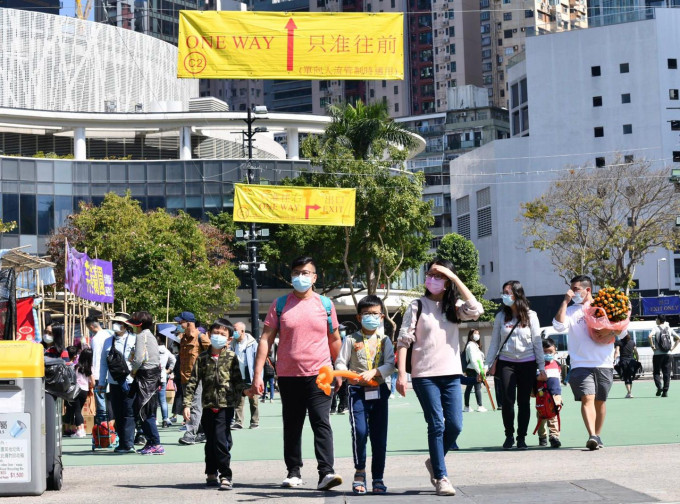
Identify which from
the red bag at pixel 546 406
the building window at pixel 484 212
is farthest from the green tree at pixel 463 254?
the red bag at pixel 546 406

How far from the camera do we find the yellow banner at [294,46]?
18625 millimetres

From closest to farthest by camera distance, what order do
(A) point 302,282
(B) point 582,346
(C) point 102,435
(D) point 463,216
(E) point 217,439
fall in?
(A) point 302,282 → (E) point 217,439 → (B) point 582,346 → (C) point 102,435 → (D) point 463,216

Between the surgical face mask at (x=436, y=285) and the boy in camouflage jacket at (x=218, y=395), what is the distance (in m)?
2.45

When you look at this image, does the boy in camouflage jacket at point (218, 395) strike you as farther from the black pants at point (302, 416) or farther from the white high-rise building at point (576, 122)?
the white high-rise building at point (576, 122)

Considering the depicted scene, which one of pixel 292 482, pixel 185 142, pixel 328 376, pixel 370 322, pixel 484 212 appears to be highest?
pixel 185 142

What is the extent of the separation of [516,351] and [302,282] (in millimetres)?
3849

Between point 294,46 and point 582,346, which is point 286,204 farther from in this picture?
point 582,346

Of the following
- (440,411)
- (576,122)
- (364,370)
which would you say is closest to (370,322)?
(364,370)

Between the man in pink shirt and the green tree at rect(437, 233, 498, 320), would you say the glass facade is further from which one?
the man in pink shirt

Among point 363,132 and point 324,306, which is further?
point 363,132

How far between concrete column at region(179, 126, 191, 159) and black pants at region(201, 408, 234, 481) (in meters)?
63.3

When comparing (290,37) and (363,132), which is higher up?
(363,132)

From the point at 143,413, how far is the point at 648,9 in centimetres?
8246

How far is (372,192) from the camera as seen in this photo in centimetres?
5328
